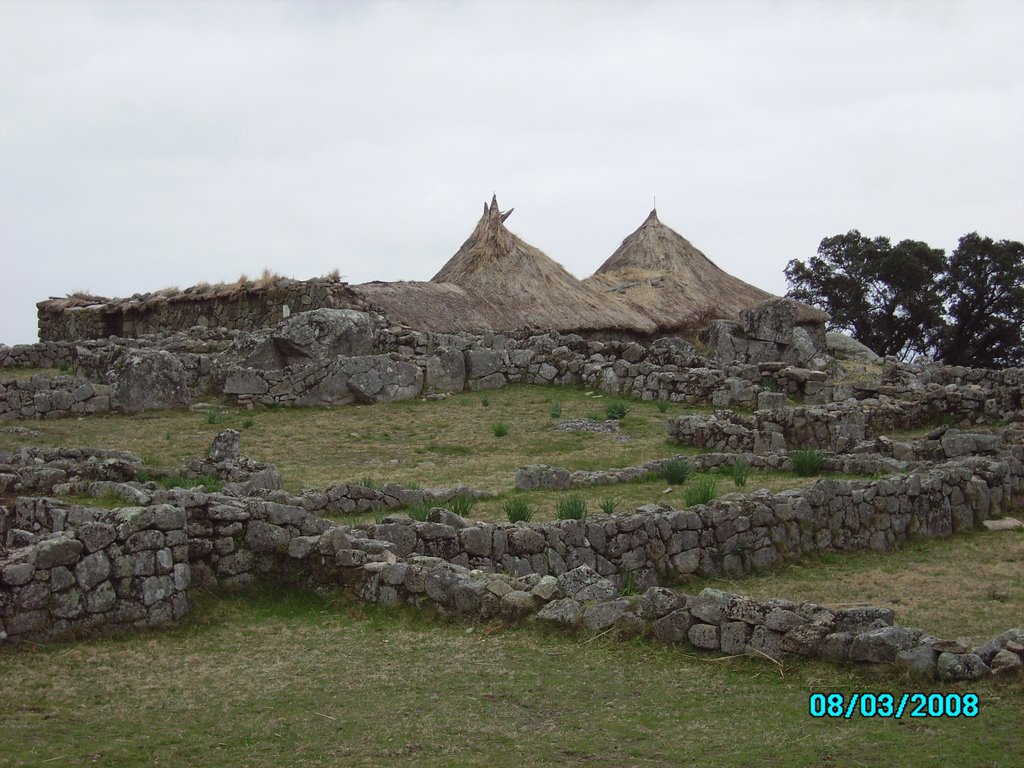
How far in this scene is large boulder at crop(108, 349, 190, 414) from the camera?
23594 millimetres

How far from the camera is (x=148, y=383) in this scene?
23812 mm

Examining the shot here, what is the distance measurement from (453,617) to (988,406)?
16984 mm

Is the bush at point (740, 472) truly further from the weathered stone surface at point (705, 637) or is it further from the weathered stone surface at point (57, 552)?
the weathered stone surface at point (57, 552)

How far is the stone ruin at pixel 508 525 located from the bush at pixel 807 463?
20 centimetres

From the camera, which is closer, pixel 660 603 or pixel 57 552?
pixel 660 603

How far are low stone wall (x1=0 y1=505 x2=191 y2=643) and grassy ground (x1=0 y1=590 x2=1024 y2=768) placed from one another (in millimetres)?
206

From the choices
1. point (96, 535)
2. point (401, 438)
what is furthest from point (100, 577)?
point (401, 438)

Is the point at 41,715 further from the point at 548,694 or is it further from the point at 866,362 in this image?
the point at 866,362

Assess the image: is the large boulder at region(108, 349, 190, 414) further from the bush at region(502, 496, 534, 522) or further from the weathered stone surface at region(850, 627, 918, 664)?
the weathered stone surface at region(850, 627, 918, 664)

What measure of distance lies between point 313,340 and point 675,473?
12.3 m

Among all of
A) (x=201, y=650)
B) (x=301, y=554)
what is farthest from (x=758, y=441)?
(x=201, y=650)

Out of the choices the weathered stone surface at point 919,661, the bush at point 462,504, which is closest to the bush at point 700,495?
the bush at point 462,504

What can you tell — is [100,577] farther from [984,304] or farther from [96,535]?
[984,304]

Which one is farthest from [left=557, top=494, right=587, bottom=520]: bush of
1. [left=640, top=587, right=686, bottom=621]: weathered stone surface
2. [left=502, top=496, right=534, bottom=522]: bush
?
[left=640, top=587, right=686, bottom=621]: weathered stone surface
